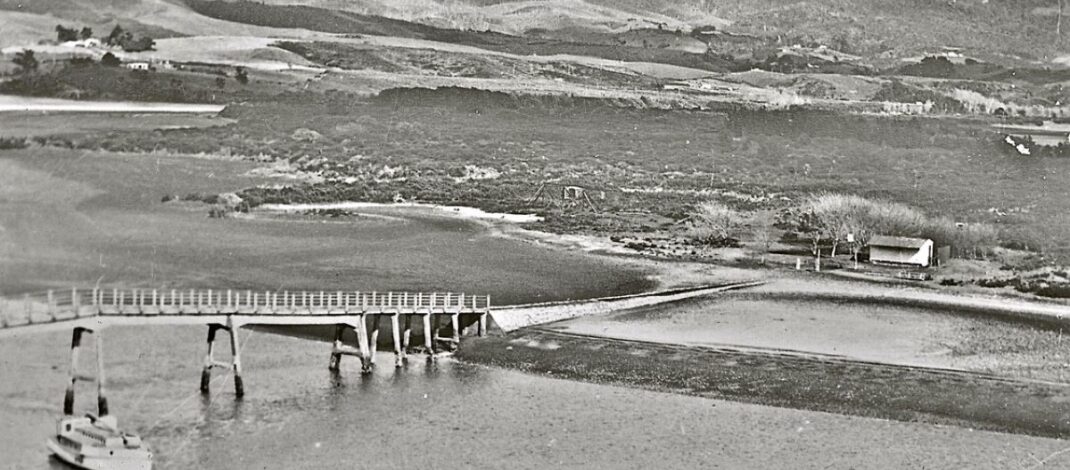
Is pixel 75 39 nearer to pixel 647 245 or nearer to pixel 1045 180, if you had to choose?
pixel 647 245

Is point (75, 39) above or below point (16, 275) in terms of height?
above

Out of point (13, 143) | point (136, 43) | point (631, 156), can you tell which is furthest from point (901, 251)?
point (13, 143)

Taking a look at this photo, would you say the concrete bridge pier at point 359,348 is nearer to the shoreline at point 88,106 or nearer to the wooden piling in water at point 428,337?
the wooden piling in water at point 428,337

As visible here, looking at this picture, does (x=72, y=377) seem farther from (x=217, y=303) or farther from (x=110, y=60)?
(x=110, y=60)

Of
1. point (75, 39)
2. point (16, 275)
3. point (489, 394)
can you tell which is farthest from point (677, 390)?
point (75, 39)

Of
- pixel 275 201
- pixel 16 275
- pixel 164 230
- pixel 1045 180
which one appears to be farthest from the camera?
pixel 1045 180
